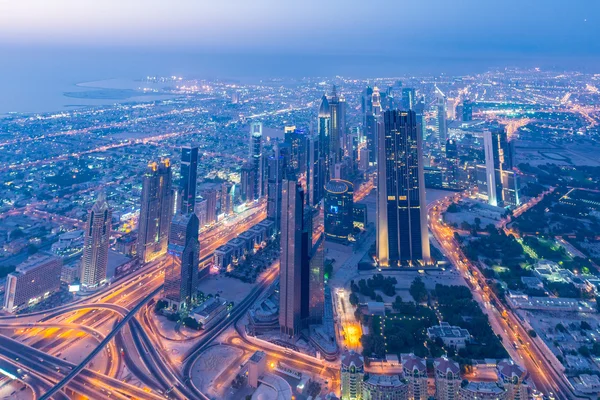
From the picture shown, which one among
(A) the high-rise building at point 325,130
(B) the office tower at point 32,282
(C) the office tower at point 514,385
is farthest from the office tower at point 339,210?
(B) the office tower at point 32,282

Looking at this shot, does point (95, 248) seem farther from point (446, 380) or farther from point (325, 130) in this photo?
point (325, 130)

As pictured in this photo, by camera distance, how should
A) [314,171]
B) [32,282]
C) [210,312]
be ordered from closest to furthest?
[210,312], [32,282], [314,171]

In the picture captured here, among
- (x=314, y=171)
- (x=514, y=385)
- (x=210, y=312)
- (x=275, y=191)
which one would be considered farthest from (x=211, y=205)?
(x=514, y=385)

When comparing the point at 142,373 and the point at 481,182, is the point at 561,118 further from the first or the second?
the point at 142,373

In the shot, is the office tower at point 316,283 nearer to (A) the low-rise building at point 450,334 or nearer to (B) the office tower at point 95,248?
(A) the low-rise building at point 450,334

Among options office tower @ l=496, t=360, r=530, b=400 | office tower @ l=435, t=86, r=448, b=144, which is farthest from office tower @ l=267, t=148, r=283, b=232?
office tower @ l=435, t=86, r=448, b=144

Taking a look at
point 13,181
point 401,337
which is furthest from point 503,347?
point 13,181

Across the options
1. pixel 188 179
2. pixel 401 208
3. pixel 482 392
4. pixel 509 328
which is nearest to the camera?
pixel 482 392
